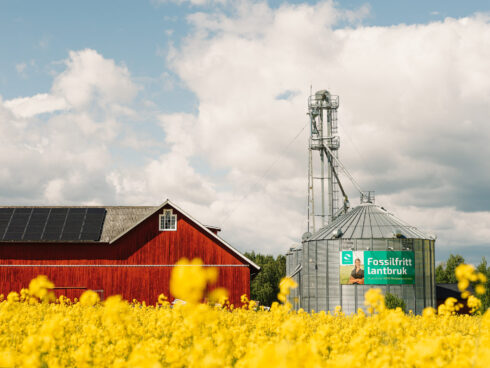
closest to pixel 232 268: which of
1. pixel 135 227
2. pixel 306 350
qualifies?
pixel 135 227

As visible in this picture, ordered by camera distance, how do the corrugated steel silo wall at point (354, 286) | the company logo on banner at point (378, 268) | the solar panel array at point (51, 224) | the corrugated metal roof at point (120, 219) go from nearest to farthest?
1. the solar panel array at point (51, 224)
2. the corrugated metal roof at point (120, 219)
3. the company logo on banner at point (378, 268)
4. the corrugated steel silo wall at point (354, 286)

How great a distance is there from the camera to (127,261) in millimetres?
32406

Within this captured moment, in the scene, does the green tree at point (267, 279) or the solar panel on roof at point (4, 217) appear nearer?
the solar panel on roof at point (4, 217)

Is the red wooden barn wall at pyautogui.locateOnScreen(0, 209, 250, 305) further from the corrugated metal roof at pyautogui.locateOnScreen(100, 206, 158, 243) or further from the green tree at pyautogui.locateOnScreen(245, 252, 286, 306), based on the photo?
the green tree at pyautogui.locateOnScreen(245, 252, 286, 306)

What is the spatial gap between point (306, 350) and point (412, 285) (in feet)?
107

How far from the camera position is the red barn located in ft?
105

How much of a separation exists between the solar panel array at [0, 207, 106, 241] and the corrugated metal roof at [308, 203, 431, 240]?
15627 mm

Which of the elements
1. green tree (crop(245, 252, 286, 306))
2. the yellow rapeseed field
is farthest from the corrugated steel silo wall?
green tree (crop(245, 252, 286, 306))

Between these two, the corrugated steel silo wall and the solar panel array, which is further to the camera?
the corrugated steel silo wall

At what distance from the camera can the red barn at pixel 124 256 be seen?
32.1 meters

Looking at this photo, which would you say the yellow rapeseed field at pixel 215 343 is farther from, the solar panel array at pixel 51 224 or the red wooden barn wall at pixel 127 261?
the solar panel array at pixel 51 224

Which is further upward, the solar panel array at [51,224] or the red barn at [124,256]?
the solar panel array at [51,224]

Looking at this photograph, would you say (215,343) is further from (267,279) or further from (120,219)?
(267,279)

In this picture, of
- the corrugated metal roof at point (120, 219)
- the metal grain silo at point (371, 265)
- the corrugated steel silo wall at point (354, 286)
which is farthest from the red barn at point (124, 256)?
the metal grain silo at point (371, 265)
